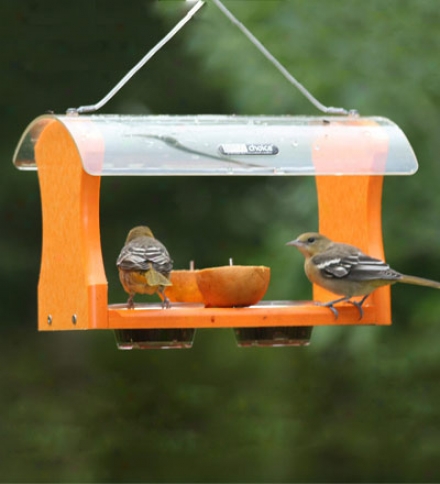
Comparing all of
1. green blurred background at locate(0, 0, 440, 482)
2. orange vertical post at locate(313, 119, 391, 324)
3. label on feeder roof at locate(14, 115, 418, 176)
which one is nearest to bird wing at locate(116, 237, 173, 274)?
label on feeder roof at locate(14, 115, 418, 176)

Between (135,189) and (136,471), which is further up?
(135,189)

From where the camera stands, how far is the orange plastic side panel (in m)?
5.17

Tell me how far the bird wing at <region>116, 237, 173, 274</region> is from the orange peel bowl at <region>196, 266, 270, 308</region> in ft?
0.55

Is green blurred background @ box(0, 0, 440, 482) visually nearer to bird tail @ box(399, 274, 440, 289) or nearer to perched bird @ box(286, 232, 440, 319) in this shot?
perched bird @ box(286, 232, 440, 319)

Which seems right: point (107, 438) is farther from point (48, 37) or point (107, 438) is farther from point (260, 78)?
point (260, 78)

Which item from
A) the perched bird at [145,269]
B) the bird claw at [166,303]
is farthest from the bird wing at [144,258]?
the bird claw at [166,303]

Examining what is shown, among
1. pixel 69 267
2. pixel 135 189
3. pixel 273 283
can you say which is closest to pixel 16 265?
pixel 135 189

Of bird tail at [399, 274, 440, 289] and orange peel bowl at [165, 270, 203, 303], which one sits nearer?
bird tail at [399, 274, 440, 289]

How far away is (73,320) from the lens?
527cm

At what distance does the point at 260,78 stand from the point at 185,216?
2616mm

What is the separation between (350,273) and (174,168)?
0.90 metres

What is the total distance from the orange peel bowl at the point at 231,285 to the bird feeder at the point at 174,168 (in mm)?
94

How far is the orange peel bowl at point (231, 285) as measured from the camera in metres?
5.46

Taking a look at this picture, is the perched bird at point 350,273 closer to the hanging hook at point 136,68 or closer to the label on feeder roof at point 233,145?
the label on feeder roof at point 233,145
